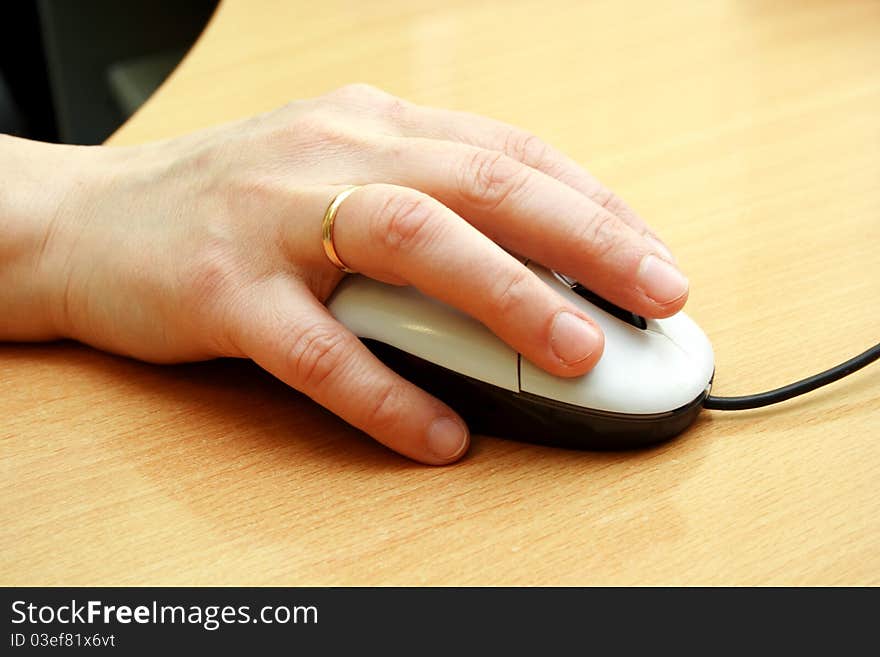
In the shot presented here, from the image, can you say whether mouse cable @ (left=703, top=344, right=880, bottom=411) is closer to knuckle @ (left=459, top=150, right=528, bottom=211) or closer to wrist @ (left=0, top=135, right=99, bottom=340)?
knuckle @ (left=459, top=150, right=528, bottom=211)

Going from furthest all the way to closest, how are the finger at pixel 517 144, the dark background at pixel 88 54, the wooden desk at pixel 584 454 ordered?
1. the dark background at pixel 88 54
2. the finger at pixel 517 144
3. the wooden desk at pixel 584 454

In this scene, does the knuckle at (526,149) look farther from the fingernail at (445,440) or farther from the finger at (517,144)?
the fingernail at (445,440)

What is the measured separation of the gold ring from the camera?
0.50 meters

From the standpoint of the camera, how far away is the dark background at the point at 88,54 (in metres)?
1.71

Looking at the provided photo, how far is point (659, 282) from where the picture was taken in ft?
1.58

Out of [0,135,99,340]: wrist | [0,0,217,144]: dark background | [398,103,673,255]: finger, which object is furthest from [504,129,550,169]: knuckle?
[0,0,217,144]: dark background

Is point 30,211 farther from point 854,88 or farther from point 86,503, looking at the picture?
point 854,88

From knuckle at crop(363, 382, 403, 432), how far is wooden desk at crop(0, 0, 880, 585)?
0.8 inches

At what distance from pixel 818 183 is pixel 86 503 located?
0.54m

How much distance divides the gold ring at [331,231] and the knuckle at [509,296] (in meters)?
0.09

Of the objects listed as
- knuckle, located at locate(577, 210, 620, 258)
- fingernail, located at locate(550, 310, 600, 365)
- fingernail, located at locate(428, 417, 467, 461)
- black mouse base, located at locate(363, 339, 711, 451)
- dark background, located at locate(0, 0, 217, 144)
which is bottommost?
dark background, located at locate(0, 0, 217, 144)

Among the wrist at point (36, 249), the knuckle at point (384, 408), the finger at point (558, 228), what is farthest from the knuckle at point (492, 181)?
the wrist at point (36, 249)

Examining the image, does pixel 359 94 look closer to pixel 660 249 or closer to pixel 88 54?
pixel 660 249
